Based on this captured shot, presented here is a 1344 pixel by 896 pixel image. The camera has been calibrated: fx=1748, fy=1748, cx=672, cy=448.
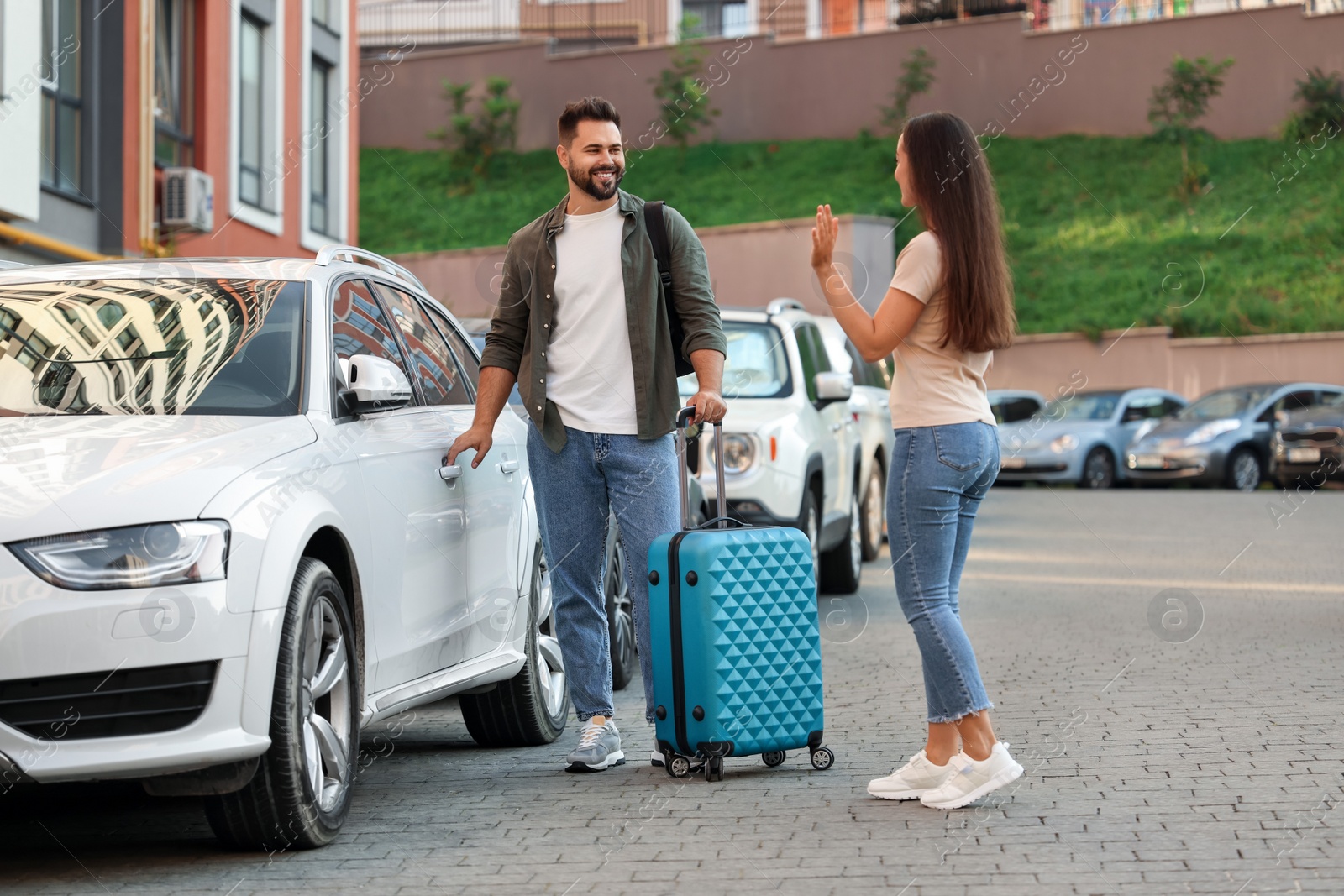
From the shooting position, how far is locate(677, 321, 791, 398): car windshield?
11.1 metres

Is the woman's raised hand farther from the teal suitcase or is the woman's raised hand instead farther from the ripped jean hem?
the ripped jean hem

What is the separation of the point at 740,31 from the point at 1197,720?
46.6 meters

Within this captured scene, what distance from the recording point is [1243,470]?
25688 mm

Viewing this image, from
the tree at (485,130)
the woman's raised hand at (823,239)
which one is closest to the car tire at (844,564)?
the woman's raised hand at (823,239)

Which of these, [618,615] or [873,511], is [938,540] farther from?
[873,511]

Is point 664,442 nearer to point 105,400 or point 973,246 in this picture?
point 973,246

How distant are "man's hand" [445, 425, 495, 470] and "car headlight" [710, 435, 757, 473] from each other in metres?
4.70

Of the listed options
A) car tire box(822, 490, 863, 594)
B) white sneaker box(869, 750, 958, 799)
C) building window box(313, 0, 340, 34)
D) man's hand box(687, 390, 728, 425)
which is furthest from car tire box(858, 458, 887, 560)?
building window box(313, 0, 340, 34)

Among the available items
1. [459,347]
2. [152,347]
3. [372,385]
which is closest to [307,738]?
[372,385]

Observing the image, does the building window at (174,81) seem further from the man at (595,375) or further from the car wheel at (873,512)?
the man at (595,375)

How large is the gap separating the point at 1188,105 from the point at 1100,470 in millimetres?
18392

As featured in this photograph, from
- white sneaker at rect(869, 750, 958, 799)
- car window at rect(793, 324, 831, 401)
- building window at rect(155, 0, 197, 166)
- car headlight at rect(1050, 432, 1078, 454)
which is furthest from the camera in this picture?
car headlight at rect(1050, 432, 1078, 454)

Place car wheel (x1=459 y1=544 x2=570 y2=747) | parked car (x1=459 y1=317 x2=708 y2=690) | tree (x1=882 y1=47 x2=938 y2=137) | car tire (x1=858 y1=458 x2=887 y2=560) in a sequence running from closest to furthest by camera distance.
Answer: car wheel (x1=459 y1=544 x2=570 y2=747), parked car (x1=459 y1=317 x2=708 y2=690), car tire (x1=858 y1=458 x2=887 y2=560), tree (x1=882 y1=47 x2=938 y2=137)

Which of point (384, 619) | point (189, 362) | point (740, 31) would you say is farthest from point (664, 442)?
point (740, 31)
